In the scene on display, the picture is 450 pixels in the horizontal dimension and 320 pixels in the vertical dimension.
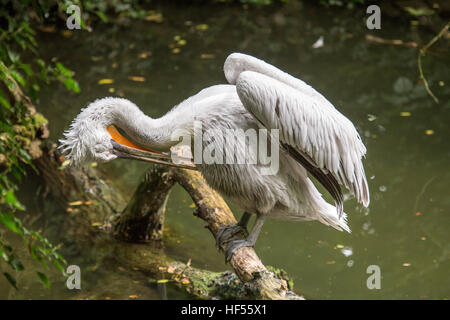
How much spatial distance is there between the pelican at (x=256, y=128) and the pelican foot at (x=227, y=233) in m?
0.11

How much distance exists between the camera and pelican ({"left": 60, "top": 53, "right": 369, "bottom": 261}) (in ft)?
9.27

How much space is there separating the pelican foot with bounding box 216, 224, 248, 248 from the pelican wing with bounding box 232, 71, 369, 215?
2.06 ft

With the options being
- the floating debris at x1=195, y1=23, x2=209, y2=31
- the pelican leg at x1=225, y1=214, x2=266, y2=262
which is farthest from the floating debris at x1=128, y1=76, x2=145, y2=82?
the pelican leg at x1=225, y1=214, x2=266, y2=262

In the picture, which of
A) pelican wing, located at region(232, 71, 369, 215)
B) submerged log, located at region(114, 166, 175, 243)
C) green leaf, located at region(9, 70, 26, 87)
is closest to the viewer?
green leaf, located at region(9, 70, 26, 87)

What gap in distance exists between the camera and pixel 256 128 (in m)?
2.99

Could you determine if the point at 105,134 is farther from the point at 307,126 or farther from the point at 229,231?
the point at 307,126

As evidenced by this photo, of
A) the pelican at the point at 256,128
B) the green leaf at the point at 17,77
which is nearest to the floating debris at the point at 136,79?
the pelican at the point at 256,128

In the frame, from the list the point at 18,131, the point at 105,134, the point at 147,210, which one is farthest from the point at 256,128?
the point at 18,131

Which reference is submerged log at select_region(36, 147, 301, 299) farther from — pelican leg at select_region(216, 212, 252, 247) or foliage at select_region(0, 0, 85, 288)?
foliage at select_region(0, 0, 85, 288)

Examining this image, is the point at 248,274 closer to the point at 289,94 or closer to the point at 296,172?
the point at 296,172

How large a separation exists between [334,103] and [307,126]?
3.57m

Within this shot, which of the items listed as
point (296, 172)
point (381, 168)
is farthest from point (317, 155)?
point (381, 168)

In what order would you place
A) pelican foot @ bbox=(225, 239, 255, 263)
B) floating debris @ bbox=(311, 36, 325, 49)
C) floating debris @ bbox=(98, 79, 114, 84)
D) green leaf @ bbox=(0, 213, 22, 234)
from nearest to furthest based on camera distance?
green leaf @ bbox=(0, 213, 22, 234) → pelican foot @ bbox=(225, 239, 255, 263) → floating debris @ bbox=(98, 79, 114, 84) → floating debris @ bbox=(311, 36, 325, 49)

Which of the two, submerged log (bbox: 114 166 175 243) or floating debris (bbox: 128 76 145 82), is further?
floating debris (bbox: 128 76 145 82)
